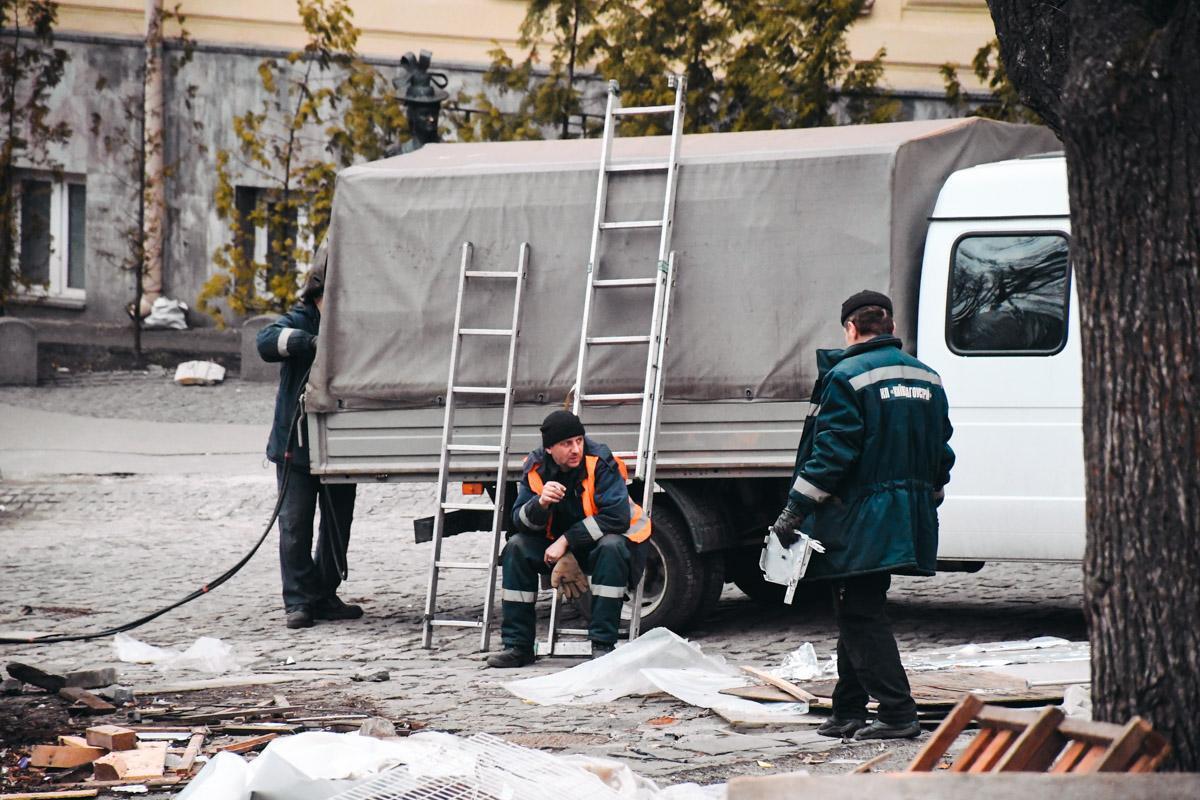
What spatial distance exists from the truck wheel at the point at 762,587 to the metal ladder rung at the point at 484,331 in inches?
73.2

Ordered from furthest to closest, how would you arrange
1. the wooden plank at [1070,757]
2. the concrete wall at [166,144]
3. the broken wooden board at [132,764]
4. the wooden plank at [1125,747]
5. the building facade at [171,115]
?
the concrete wall at [166,144] < the building facade at [171,115] < the broken wooden board at [132,764] < the wooden plank at [1070,757] < the wooden plank at [1125,747]

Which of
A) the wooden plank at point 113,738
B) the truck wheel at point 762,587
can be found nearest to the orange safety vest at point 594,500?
the truck wheel at point 762,587

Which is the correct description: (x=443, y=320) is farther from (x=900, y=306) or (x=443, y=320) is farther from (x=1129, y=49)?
(x=1129, y=49)

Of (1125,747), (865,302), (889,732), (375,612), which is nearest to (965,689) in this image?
(889,732)

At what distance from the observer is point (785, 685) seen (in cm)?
691

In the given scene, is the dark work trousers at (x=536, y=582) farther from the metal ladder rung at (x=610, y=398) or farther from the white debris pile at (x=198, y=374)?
the white debris pile at (x=198, y=374)

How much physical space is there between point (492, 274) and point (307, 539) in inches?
75.1

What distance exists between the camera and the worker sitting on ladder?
8.00m

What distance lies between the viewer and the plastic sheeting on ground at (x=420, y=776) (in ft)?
15.6

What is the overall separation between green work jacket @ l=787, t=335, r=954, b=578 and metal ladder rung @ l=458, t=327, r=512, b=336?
9.33ft

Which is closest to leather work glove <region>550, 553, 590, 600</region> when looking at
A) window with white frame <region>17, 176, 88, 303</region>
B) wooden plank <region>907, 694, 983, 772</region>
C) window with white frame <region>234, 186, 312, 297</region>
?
wooden plank <region>907, 694, 983, 772</region>

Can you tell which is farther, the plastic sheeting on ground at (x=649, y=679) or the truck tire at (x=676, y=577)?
the truck tire at (x=676, y=577)

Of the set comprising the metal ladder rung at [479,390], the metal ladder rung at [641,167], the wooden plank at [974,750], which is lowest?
the wooden plank at [974,750]

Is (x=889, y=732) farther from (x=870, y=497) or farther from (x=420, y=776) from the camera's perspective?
(x=420, y=776)
